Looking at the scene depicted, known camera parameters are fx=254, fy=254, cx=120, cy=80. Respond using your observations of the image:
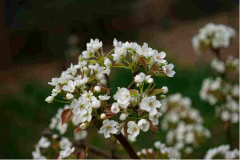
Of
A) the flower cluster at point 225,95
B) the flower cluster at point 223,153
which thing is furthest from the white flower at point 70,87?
the flower cluster at point 225,95

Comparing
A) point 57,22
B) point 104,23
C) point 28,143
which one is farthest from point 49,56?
point 28,143

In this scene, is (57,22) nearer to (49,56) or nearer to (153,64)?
(49,56)

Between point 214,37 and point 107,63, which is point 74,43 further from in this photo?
point 107,63

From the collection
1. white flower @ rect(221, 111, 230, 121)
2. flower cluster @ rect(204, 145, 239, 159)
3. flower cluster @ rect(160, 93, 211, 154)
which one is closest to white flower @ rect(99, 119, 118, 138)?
flower cluster @ rect(204, 145, 239, 159)

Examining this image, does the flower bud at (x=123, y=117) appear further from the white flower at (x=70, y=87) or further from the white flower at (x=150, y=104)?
the white flower at (x=70, y=87)

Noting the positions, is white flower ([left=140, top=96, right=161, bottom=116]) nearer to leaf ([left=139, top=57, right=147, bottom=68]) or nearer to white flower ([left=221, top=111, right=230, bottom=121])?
leaf ([left=139, top=57, right=147, bottom=68])
